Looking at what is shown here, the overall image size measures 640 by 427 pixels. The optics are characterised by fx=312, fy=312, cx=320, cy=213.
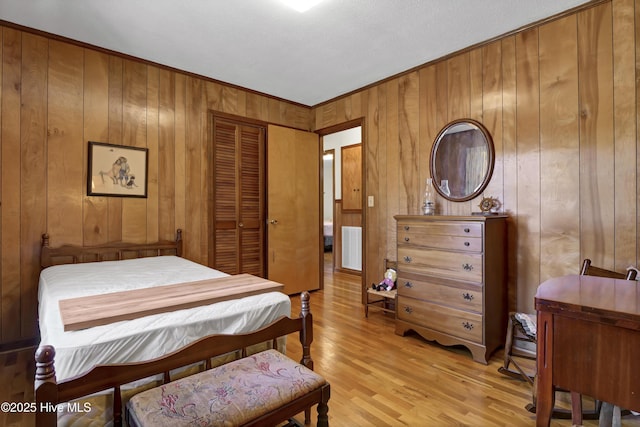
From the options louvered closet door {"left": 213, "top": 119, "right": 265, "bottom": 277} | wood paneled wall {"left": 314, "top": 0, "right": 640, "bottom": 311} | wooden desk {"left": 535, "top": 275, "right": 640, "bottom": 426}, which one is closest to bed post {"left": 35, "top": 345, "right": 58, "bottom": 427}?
wooden desk {"left": 535, "top": 275, "right": 640, "bottom": 426}

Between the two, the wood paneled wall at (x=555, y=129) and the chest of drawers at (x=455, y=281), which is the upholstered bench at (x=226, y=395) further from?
the wood paneled wall at (x=555, y=129)

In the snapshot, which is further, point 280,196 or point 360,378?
point 280,196

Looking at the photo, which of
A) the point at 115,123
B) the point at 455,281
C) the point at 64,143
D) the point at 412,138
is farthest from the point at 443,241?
the point at 64,143

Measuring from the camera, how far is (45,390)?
3.07ft

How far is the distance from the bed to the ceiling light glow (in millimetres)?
2007

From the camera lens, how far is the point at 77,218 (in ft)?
9.30

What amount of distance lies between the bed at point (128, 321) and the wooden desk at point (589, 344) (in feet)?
3.87

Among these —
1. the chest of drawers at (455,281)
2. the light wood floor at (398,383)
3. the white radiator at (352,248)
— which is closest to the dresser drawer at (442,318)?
the chest of drawers at (455,281)

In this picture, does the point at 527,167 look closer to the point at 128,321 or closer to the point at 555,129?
the point at 555,129

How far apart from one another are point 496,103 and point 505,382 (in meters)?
2.21

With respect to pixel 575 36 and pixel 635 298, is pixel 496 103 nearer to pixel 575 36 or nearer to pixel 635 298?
pixel 575 36

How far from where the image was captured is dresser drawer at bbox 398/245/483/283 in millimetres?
2396

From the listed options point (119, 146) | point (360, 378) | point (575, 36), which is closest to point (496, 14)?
point (575, 36)

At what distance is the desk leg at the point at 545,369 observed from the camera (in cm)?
108
